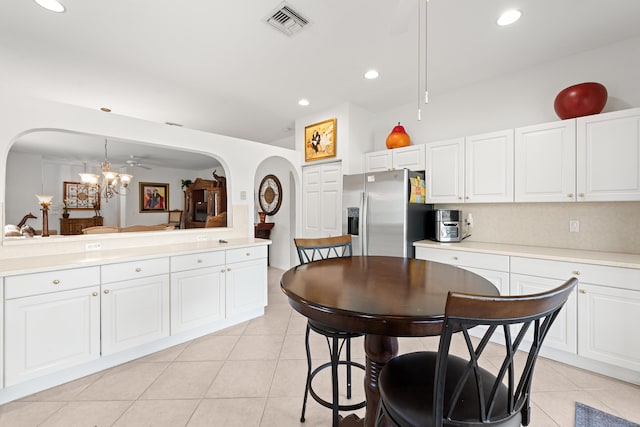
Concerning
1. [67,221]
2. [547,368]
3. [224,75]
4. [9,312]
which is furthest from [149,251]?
[67,221]

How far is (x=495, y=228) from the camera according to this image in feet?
10.2

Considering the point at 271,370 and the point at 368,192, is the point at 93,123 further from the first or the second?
the point at 368,192

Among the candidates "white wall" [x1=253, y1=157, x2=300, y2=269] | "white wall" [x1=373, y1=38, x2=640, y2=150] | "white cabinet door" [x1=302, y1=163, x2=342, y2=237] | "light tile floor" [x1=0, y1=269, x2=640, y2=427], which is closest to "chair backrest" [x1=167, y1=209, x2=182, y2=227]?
"white wall" [x1=253, y1=157, x2=300, y2=269]

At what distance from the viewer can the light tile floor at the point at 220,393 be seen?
166 centimetres

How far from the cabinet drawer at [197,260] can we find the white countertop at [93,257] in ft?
0.19

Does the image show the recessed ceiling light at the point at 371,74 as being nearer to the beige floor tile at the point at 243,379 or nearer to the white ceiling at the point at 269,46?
the white ceiling at the point at 269,46

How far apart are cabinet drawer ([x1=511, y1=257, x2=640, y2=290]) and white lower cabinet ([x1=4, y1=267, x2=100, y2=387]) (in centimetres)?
345

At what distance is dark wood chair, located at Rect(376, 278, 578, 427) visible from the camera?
2.48 feet

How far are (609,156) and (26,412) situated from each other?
454 cm

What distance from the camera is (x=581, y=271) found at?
214 centimetres

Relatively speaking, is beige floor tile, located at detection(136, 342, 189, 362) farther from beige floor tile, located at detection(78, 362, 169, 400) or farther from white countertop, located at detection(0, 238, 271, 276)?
white countertop, located at detection(0, 238, 271, 276)

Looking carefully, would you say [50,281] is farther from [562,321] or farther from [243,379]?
[562,321]

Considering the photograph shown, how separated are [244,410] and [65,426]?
1012 mm

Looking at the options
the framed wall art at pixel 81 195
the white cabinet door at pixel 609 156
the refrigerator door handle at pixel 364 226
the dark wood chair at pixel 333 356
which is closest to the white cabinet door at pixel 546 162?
the white cabinet door at pixel 609 156
